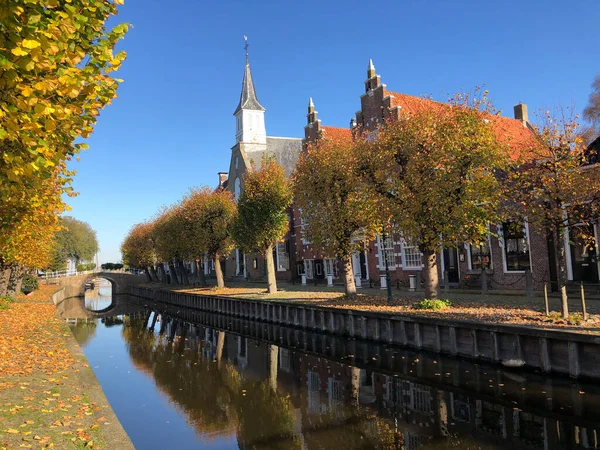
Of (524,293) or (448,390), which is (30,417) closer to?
(448,390)

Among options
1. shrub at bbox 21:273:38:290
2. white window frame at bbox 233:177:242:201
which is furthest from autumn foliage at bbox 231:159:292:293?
shrub at bbox 21:273:38:290

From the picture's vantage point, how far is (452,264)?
26.7m

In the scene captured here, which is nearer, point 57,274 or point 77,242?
point 57,274

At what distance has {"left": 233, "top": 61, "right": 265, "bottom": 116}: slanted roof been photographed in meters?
58.6

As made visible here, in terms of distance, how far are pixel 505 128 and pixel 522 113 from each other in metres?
6.39

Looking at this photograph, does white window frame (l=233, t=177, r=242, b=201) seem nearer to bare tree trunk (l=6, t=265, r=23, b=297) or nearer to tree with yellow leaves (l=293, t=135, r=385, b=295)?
bare tree trunk (l=6, t=265, r=23, b=297)

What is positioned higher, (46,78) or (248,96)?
(248,96)

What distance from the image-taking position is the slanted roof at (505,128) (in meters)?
15.5

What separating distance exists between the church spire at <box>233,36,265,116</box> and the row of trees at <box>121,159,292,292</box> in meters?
16.6

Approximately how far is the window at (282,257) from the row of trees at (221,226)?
4.35 m

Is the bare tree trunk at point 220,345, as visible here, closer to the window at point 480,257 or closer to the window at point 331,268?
the window at point 331,268

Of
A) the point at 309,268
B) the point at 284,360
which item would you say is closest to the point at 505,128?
the point at 309,268

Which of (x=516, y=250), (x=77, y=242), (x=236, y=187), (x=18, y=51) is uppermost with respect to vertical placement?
(x=236, y=187)

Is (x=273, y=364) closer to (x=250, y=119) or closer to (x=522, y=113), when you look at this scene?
(x=522, y=113)
